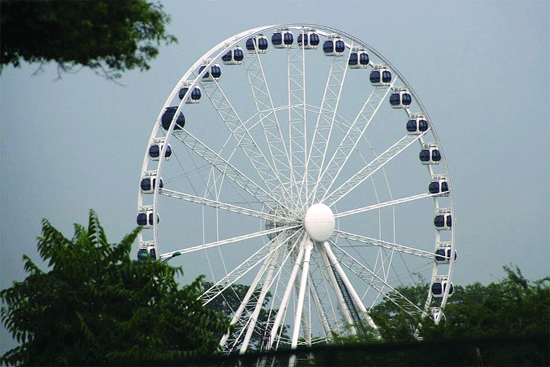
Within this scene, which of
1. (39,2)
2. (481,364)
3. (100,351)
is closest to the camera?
(481,364)

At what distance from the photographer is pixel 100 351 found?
2614cm

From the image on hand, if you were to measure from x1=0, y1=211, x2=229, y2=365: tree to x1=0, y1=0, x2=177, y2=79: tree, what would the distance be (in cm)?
740

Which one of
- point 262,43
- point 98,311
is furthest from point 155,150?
point 98,311

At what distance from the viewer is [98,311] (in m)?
26.9

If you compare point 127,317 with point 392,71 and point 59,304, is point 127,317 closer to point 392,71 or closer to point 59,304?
point 59,304

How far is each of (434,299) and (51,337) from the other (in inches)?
955

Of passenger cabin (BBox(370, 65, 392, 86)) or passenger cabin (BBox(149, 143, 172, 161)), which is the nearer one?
passenger cabin (BBox(149, 143, 172, 161))

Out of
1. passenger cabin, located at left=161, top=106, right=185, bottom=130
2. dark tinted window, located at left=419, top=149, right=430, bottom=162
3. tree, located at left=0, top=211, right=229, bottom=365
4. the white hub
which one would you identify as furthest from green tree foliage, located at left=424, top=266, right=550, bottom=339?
dark tinted window, located at left=419, top=149, right=430, bottom=162

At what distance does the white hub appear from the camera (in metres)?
42.4

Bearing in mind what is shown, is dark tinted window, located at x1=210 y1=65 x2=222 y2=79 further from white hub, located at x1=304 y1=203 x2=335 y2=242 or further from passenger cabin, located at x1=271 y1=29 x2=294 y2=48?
white hub, located at x1=304 y1=203 x2=335 y2=242

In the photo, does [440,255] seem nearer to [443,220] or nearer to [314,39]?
[443,220]

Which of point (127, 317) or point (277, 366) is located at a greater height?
point (127, 317)

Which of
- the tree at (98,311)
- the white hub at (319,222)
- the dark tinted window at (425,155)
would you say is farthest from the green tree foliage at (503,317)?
the dark tinted window at (425,155)

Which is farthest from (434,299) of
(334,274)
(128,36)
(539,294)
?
(128,36)
